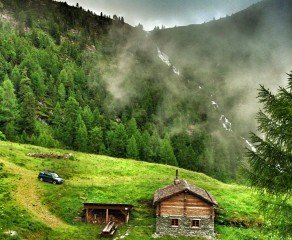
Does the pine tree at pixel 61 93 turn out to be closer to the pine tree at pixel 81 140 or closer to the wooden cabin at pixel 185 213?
the pine tree at pixel 81 140

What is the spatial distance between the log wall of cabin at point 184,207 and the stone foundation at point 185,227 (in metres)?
0.54

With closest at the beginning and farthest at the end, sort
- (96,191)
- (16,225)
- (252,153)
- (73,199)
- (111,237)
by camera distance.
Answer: (252,153)
(16,225)
(111,237)
(73,199)
(96,191)

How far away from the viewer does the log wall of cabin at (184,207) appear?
51.5m

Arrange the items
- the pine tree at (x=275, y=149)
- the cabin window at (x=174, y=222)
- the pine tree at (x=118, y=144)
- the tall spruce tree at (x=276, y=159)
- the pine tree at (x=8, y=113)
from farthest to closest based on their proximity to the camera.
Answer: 1. the pine tree at (x=118, y=144)
2. the pine tree at (x=8, y=113)
3. the cabin window at (x=174, y=222)
4. the pine tree at (x=275, y=149)
5. the tall spruce tree at (x=276, y=159)

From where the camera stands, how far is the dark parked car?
6222 cm

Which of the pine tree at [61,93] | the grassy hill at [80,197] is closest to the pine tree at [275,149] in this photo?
the grassy hill at [80,197]

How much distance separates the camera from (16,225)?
4322cm

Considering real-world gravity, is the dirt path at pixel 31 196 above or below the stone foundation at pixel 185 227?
above

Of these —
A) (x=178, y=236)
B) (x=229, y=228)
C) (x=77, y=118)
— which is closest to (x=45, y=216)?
(x=178, y=236)

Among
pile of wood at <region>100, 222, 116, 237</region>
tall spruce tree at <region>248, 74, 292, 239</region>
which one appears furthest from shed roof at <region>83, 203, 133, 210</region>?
tall spruce tree at <region>248, 74, 292, 239</region>

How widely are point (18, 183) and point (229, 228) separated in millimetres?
31812

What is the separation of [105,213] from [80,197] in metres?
6.20

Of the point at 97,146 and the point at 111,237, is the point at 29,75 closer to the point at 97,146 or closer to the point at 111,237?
the point at 97,146

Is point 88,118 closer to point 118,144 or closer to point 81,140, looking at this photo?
point 118,144
